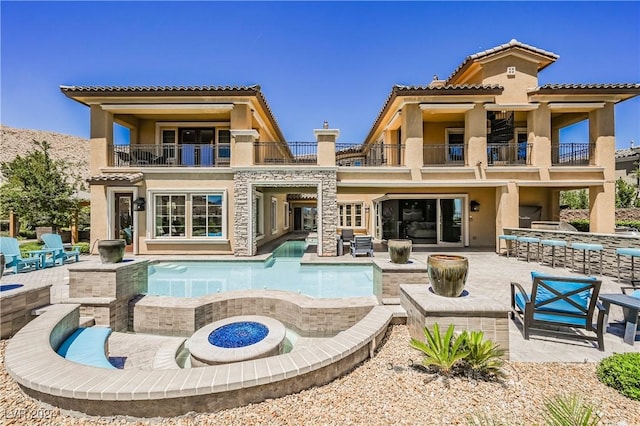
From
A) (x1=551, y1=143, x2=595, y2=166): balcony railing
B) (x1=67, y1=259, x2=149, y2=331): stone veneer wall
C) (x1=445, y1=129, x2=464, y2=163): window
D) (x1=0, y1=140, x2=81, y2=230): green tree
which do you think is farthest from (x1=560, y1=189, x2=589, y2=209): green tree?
(x1=0, y1=140, x2=81, y2=230): green tree

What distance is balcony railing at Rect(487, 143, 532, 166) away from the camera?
15.8m

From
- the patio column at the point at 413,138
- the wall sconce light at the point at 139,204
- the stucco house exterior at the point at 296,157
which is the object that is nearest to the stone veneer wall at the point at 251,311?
the stucco house exterior at the point at 296,157

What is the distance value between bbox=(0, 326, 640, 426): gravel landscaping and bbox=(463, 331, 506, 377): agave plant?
19 centimetres

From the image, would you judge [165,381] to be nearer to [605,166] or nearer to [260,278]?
[260,278]

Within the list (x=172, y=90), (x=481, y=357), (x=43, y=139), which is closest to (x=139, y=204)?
(x=172, y=90)

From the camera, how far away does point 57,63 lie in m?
12.2

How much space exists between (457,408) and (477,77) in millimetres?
18335

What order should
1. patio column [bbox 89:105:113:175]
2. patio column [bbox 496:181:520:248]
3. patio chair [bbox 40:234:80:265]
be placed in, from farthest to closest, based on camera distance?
1. patio column [bbox 496:181:520:248]
2. patio column [bbox 89:105:113:175]
3. patio chair [bbox 40:234:80:265]

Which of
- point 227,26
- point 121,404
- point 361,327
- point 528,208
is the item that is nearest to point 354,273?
point 361,327

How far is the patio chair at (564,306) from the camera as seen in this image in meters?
4.45

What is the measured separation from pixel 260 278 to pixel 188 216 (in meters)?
6.47

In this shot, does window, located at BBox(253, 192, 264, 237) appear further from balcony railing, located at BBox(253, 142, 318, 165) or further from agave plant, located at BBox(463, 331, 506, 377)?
agave plant, located at BBox(463, 331, 506, 377)

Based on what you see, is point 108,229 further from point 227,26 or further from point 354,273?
point 354,273

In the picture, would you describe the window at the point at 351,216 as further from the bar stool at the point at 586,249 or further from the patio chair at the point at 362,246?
the bar stool at the point at 586,249
